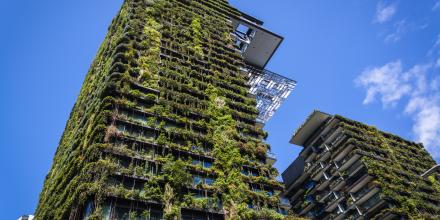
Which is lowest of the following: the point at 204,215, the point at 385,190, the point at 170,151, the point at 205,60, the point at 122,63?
the point at 204,215

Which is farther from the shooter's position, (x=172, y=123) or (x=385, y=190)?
(x=385, y=190)

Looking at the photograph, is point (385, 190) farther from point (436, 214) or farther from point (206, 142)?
point (206, 142)

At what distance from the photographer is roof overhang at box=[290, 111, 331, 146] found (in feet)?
202

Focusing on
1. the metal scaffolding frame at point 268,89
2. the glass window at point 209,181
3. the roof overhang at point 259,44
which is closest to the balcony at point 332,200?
the metal scaffolding frame at point 268,89

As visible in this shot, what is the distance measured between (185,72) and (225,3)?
32.3 m

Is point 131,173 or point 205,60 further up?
point 205,60

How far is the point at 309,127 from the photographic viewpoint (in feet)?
208

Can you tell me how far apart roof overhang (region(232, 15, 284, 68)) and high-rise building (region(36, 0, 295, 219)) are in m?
19.1

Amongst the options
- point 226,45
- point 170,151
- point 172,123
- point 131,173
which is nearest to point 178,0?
point 226,45

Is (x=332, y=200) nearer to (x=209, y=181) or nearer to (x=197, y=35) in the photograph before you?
(x=209, y=181)

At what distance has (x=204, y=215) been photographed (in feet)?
90.5

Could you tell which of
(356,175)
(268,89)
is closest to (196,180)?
(356,175)

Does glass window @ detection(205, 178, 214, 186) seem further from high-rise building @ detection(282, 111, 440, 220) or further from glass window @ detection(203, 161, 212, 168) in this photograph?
high-rise building @ detection(282, 111, 440, 220)

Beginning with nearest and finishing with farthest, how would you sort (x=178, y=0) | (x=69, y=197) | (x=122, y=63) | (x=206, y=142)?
(x=69, y=197) < (x=206, y=142) < (x=122, y=63) < (x=178, y=0)
